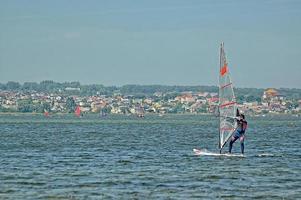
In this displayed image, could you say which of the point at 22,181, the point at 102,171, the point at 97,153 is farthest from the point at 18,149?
the point at 22,181

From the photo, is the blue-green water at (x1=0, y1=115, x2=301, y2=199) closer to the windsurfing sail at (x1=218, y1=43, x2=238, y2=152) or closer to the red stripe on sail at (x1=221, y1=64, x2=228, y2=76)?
the windsurfing sail at (x1=218, y1=43, x2=238, y2=152)

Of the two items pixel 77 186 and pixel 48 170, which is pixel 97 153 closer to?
pixel 48 170

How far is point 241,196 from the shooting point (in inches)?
1363

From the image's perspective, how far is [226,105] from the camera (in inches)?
2143

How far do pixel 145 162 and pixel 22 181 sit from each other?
12.6 m

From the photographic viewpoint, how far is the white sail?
5416 centimetres

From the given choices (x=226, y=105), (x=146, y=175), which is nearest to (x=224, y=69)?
(x=226, y=105)

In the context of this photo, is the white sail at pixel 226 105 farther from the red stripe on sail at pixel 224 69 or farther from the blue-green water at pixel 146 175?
the blue-green water at pixel 146 175

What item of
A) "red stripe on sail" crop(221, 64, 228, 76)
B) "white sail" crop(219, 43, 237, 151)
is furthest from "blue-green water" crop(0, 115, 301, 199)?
"red stripe on sail" crop(221, 64, 228, 76)

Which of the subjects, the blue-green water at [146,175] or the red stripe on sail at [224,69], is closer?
the blue-green water at [146,175]

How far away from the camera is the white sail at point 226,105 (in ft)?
178

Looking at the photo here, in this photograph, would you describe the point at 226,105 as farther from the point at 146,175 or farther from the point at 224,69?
the point at 146,175

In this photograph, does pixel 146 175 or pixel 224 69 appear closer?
pixel 146 175

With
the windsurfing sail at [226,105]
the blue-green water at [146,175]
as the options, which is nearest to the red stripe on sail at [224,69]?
the windsurfing sail at [226,105]
